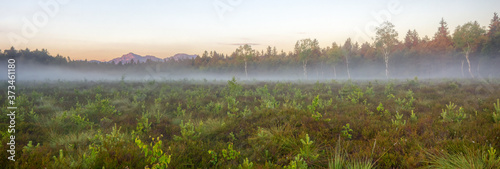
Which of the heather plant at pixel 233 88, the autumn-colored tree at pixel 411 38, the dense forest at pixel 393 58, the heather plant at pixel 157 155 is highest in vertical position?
the autumn-colored tree at pixel 411 38

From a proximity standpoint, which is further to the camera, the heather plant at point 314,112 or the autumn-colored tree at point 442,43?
the autumn-colored tree at point 442,43

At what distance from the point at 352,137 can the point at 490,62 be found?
6756cm

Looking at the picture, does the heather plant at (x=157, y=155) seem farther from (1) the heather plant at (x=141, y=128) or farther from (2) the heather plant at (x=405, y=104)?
(2) the heather plant at (x=405, y=104)

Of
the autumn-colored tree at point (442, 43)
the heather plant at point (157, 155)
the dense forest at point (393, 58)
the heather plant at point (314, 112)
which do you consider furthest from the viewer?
the autumn-colored tree at point (442, 43)

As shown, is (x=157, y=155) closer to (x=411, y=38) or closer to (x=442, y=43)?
(x=442, y=43)

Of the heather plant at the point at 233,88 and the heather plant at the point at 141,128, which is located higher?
the heather plant at the point at 233,88

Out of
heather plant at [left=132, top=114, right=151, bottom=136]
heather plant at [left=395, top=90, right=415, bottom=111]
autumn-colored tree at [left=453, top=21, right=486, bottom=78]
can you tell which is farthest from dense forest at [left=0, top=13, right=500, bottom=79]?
heather plant at [left=132, top=114, right=151, bottom=136]

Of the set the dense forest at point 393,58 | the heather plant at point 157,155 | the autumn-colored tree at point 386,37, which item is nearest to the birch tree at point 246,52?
the dense forest at point 393,58

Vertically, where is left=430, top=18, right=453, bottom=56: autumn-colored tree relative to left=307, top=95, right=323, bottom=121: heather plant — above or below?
above

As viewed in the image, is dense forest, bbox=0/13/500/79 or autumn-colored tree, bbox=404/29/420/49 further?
autumn-colored tree, bbox=404/29/420/49

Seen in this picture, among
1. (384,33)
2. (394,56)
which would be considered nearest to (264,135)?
(384,33)

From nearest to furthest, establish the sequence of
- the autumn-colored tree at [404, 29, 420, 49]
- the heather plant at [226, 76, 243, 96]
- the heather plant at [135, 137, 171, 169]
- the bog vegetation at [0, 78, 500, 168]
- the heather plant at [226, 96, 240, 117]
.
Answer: the heather plant at [135, 137, 171, 169] → the bog vegetation at [0, 78, 500, 168] → the heather plant at [226, 96, 240, 117] → the heather plant at [226, 76, 243, 96] → the autumn-colored tree at [404, 29, 420, 49]

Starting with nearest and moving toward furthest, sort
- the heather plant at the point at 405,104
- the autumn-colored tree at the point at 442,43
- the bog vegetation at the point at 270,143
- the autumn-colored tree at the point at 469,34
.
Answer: the bog vegetation at the point at 270,143, the heather plant at the point at 405,104, the autumn-colored tree at the point at 469,34, the autumn-colored tree at the point at 442,43

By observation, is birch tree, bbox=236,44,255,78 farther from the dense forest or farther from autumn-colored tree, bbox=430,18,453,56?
autumn-colored tree, bbox=430,18,453,56
